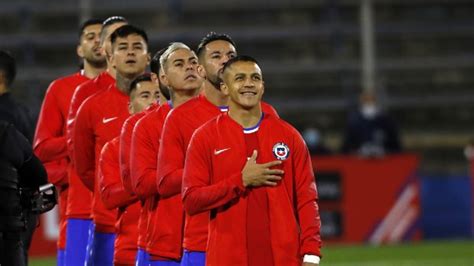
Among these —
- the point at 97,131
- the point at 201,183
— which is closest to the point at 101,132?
the point at 97,131

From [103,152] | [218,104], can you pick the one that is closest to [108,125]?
[103,152]

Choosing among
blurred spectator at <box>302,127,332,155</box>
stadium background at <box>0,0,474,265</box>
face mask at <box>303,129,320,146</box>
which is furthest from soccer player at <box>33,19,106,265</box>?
stadium background at <box>0,0,474,265</box>

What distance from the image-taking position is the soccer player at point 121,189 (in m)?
7.93

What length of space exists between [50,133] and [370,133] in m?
9.26

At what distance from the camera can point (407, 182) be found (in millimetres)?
17594

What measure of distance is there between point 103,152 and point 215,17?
13.3 m

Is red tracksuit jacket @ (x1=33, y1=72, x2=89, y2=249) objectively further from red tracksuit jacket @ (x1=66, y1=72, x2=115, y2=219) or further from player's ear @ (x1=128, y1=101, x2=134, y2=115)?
player's ear @ (x1=128, y1=101, x2=134, y2=115)

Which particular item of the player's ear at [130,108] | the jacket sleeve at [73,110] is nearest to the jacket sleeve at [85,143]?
the jacket sleeve at [73,110]

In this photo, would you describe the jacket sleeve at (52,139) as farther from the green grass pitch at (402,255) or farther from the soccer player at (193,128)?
the green grass pitch at (402,255)

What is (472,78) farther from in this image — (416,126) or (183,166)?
(183,166)

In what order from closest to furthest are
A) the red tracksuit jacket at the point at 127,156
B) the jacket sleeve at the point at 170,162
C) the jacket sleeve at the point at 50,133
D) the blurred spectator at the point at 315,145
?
1. the jacket sleeve at the point at 170,162
2. the red tracksuit jacket at the point at 127,156
3. the jacket sleeve at the point at 50,133
4. the blurred spectator at the point at 315,145

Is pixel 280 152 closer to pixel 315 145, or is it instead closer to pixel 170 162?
pixel 170 162

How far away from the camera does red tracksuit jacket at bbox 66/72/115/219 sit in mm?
8828

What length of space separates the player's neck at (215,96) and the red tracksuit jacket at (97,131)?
152cm
